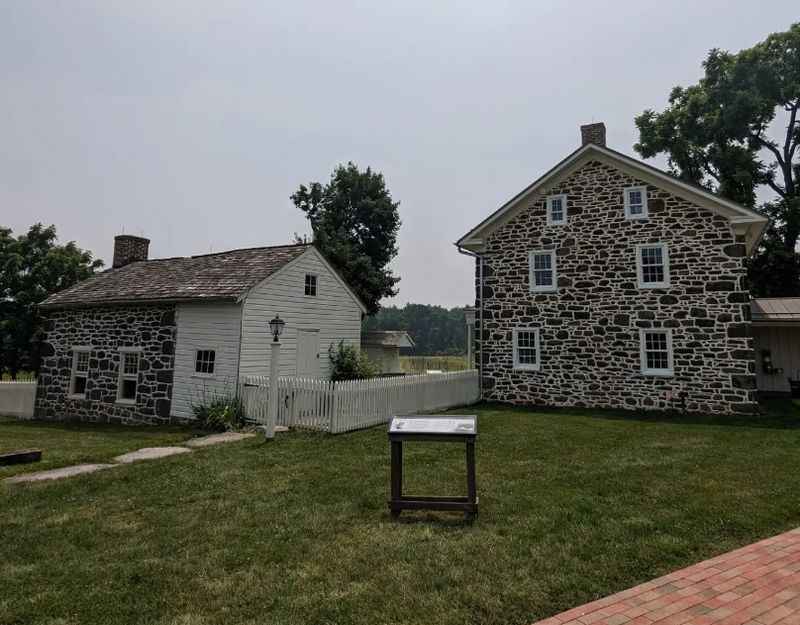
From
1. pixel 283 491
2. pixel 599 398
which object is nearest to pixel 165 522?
pixel 283 491

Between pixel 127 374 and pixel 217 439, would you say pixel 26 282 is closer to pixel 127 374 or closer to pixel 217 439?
pixel 127 374

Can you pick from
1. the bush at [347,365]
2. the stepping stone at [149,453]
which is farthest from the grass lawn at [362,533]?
the bush at [347,365]

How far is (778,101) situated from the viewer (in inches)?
952

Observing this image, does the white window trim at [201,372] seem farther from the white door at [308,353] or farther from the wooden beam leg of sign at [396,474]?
the wooden beam leg of sign at [396,474]

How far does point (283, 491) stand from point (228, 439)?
178 inches

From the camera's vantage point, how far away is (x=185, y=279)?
50.2ft

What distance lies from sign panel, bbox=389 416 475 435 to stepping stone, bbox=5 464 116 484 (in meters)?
5.53

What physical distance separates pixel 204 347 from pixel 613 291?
13022 millimetres

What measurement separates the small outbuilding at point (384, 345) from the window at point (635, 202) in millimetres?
15459

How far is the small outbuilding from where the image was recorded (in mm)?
27141

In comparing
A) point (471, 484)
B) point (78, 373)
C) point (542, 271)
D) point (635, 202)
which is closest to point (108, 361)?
point (78, 373)

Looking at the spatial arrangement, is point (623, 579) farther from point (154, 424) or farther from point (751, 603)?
point (154, 424)

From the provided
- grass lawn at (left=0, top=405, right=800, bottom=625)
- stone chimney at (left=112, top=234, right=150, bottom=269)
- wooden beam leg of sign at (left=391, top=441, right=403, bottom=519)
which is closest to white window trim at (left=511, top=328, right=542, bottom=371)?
grass lawn at (left=0, top=405, right=800, bottom=625)

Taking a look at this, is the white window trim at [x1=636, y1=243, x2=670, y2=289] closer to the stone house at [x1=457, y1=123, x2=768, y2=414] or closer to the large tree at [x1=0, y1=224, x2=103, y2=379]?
the stone house at [x1=457, y1=123, x2=768, y2=414]
